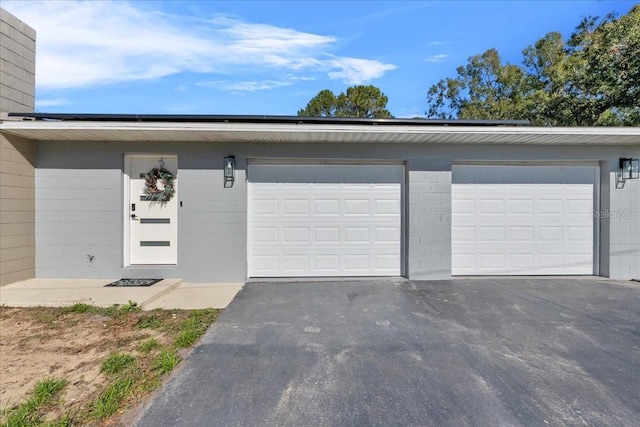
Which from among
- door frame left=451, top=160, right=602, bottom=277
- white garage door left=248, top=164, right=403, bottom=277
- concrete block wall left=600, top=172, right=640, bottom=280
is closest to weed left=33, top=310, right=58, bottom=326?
white garage door left=248, top=164, right=403, bottom=277

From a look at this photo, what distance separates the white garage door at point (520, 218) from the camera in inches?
223

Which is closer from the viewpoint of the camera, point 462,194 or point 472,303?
point 472,303

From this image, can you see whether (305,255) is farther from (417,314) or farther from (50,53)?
(50,53)

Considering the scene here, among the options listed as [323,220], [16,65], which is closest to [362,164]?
[323,220]

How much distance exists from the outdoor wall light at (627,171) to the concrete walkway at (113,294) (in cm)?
706

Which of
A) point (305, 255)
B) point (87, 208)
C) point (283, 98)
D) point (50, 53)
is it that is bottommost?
point (305, 255)

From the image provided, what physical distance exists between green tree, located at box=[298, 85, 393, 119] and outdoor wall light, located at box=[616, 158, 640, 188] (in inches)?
460

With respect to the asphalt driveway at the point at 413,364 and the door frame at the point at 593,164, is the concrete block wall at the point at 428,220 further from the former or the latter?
the asphalt driveway at the point at 413,364

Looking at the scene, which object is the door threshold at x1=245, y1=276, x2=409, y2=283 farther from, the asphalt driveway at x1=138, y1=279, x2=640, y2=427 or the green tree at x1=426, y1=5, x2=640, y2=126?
the green tree at x1=426, y1=5, x2=640, y2=126

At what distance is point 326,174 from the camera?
5.55 metres

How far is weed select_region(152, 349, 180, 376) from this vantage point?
255 cm

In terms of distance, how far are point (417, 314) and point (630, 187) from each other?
5.03 metres

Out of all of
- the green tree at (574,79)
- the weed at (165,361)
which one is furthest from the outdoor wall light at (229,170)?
the green tree at (574,79)

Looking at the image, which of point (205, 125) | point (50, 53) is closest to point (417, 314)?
point (205, 125)
